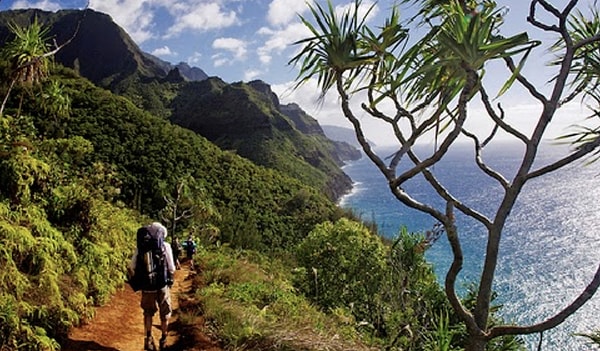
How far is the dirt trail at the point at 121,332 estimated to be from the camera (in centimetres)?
501

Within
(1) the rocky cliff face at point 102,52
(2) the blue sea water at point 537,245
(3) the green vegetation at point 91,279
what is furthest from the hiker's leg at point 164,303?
(1) the rocky cliff face at point 102,52

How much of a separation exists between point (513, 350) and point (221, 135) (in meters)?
101

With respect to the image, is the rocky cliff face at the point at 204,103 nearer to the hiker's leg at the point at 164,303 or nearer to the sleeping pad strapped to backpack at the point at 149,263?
the hiker's leg at the point at 164,303

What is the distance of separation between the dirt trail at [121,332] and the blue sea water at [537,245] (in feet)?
18.6

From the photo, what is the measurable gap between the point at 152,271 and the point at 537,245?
57.5m

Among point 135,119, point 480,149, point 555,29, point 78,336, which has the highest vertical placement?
point 135,119

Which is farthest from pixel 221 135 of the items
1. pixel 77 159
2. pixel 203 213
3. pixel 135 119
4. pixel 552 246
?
pixel 77 159

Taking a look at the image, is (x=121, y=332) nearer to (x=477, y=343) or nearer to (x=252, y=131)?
(x=477, y=343)

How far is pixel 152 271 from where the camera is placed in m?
4.69

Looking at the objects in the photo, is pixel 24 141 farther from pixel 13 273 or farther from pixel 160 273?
pixel 160 273

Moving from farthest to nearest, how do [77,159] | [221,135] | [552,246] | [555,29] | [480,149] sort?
1. [221,135]
2. [552,246]
3. [77,159]
4. [480,149]
5. [555,29]

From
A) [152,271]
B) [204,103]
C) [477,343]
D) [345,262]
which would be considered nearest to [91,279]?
[152,271]

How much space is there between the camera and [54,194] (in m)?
6.46

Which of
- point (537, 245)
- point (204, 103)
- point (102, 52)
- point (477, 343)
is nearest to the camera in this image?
point (477, 343)
